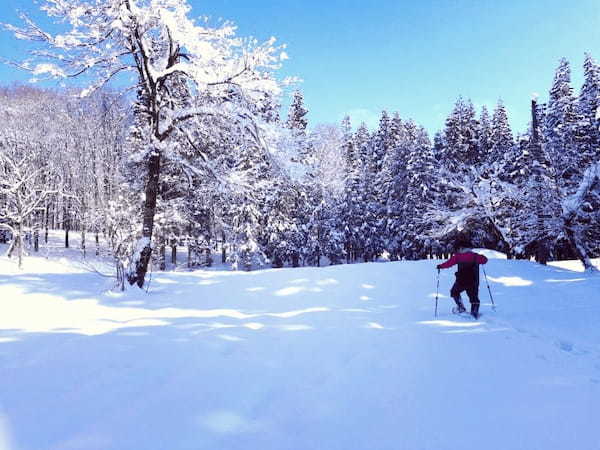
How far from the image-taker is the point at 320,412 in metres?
2.66

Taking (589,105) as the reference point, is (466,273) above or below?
below

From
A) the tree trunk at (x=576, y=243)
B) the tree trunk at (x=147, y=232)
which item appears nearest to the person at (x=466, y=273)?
the tree trunk at (x=147, y=232)

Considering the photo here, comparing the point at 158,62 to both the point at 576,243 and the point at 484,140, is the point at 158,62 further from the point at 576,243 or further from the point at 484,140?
the point at 484,140

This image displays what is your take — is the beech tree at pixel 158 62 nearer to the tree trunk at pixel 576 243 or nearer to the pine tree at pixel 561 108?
the tree trunk at pixel 576 243

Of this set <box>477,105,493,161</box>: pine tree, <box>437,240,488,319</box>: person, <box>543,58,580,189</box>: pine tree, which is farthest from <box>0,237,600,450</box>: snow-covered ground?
<box>477,105,493,161</box>: pine tree

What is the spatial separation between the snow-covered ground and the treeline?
13.3 feet

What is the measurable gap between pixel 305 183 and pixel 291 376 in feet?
21.2

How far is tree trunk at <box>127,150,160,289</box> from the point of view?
827 cm

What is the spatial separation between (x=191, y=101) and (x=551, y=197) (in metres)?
16.2

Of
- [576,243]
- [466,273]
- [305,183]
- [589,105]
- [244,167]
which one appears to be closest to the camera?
[466,273]

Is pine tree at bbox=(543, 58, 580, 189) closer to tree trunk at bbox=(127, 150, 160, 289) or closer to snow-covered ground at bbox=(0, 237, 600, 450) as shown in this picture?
snow-covered ground at bbox=(0, 237, 600, 450)

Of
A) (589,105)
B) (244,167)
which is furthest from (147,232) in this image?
(589,105)

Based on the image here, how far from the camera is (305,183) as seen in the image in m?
9.17

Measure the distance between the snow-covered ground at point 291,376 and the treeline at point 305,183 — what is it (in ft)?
13.3
